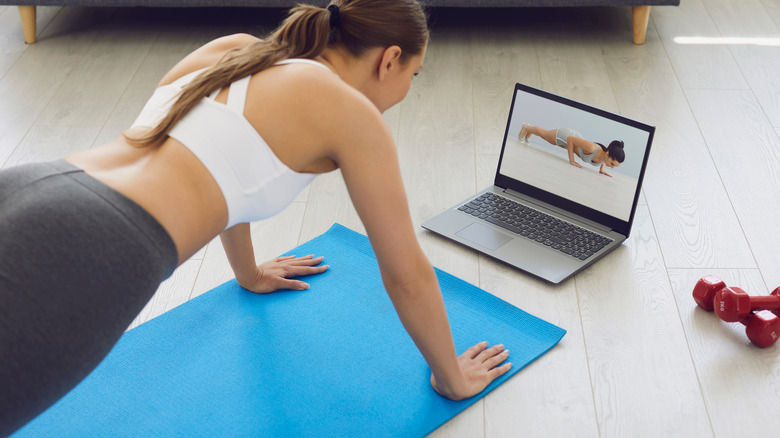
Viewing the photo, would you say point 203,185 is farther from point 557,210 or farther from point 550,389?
point 557,210

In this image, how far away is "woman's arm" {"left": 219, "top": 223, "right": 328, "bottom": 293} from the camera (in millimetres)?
1492

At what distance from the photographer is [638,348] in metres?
1.44

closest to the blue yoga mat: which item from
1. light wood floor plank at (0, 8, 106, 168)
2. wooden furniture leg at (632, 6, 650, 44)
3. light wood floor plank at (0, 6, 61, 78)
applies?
light wood floor plank at (0, 8, 106, 168)

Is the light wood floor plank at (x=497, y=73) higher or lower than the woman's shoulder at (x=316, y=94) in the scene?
lower

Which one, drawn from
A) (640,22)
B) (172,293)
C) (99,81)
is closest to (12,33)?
(99,81)

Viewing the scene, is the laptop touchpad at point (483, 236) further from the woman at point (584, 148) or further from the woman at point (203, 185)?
the woman at point (203, 185)

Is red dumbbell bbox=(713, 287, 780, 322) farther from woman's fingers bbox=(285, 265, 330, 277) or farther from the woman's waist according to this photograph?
the woman's waist

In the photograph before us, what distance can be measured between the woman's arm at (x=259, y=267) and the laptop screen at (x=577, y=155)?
21.5 inches

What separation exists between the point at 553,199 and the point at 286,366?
76cm

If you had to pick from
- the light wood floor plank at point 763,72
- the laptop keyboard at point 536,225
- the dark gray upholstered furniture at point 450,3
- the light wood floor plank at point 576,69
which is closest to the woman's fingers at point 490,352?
the laptop keyboard at point 536,225

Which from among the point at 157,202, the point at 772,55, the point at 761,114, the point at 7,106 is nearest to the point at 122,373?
the point at 157,202

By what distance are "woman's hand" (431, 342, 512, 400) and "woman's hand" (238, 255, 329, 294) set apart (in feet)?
1.31

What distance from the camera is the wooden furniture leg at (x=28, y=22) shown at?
2.75m

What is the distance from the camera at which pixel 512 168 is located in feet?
6.01
